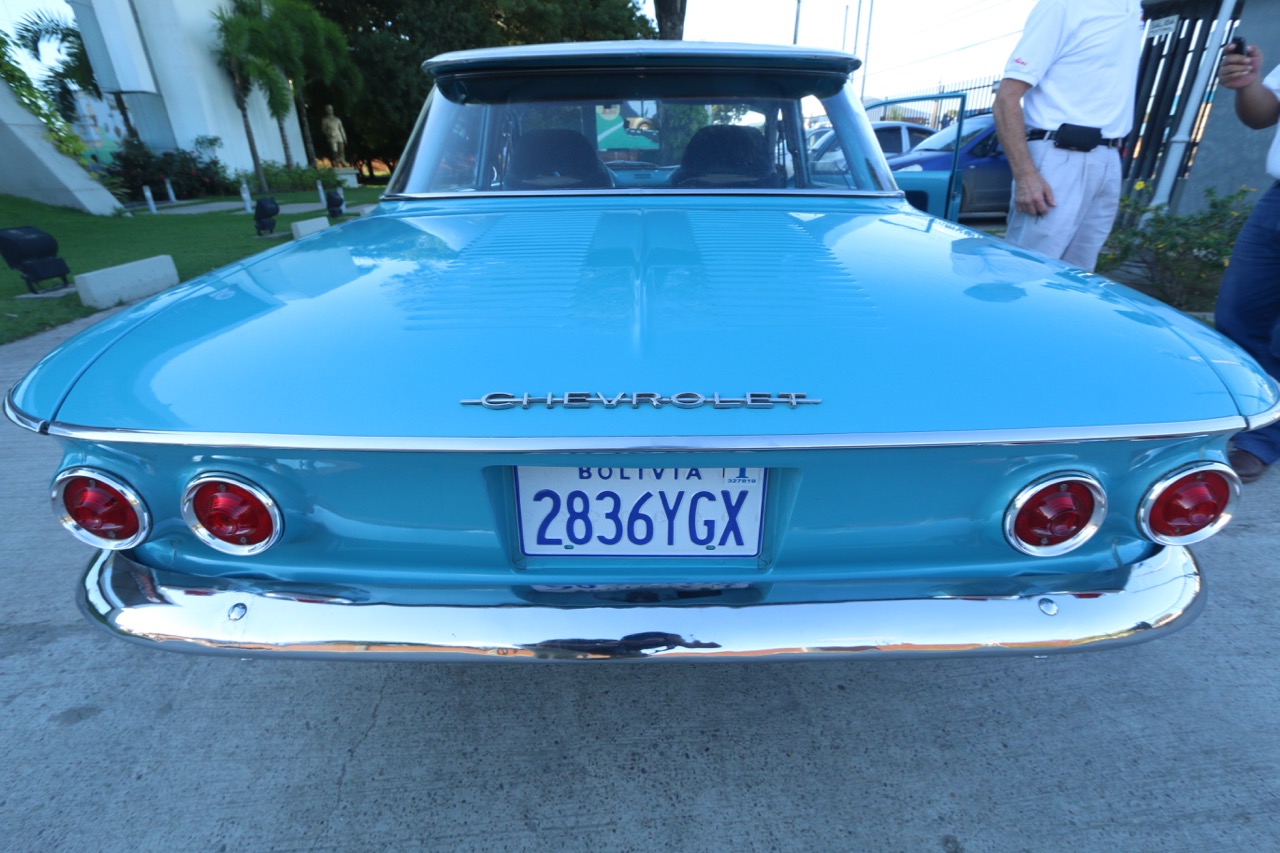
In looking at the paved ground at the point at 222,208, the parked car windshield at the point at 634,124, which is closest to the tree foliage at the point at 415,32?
the paved ground at the point at 222,208

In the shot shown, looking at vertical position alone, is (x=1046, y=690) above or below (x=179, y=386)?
below

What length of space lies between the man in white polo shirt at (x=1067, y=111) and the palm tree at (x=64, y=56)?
20.2 m

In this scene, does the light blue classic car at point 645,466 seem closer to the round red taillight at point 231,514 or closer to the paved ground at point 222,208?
the round red taillight at point 231,514

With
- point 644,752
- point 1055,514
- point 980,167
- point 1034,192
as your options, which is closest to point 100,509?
point 644,752

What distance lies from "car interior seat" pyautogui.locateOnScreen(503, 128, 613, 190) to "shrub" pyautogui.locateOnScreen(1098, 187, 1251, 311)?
15.5 feet

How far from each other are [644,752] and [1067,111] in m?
3.07

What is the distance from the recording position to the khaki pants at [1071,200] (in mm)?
3037

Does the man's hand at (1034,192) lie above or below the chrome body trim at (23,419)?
above

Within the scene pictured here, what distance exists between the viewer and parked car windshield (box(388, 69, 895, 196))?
2.39 metres

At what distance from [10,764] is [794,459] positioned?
1.99m

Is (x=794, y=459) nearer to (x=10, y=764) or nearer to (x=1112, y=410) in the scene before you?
(x=1112, y=410)

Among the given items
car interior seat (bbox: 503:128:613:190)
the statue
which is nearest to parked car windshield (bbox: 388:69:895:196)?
car interior seat (bbox: 503:128:613:190)

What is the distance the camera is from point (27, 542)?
263 cm

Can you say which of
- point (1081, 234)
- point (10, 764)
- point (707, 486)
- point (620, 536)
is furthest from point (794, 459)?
point (1081, 234)
